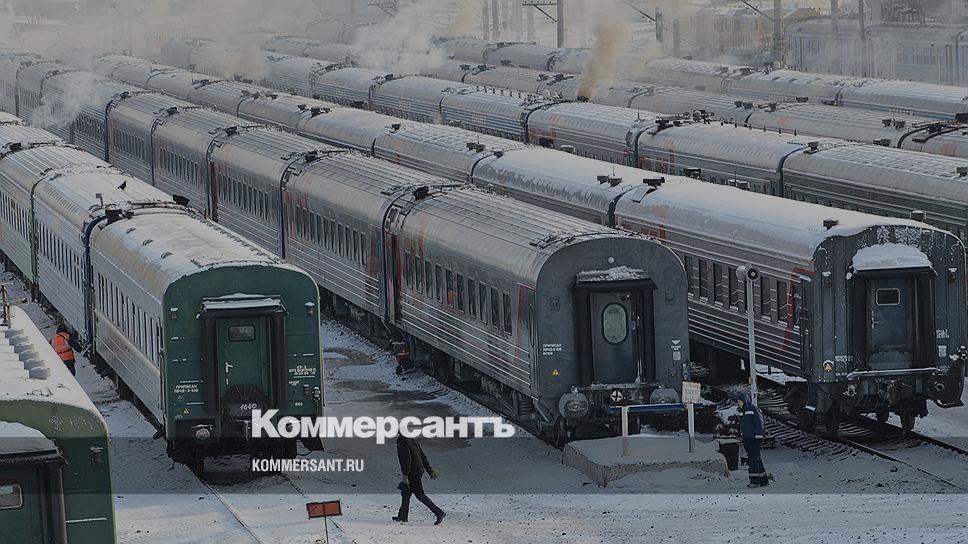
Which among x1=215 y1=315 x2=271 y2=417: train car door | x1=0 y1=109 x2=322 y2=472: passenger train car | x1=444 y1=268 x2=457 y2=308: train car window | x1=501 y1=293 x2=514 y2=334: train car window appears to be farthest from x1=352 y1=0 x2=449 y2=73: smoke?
x1=215 y1=315 x2=271 y2=417: train car door

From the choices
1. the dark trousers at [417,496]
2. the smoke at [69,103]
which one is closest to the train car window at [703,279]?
the dark trousers at [417,496]

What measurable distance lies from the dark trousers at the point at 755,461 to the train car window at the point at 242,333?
6.26m

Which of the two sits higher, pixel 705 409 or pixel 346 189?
pixel 346 189

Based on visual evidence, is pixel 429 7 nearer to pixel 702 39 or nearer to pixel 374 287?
pixel 702 39

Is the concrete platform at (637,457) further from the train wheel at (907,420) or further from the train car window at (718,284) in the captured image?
the train car window at (718,284)

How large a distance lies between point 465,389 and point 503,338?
414 centimetres

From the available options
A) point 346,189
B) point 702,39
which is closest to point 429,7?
point 702,39

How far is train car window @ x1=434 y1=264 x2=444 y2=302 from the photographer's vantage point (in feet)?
96.1

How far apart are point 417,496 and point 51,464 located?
25.3 feet

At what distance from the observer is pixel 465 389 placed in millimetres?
30266

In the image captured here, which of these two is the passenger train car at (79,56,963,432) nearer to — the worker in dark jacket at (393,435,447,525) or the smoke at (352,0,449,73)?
the worker in dark jacket at (393,435,447,525)

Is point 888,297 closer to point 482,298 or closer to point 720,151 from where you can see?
point 482,298

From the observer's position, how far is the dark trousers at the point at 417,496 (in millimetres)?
21031

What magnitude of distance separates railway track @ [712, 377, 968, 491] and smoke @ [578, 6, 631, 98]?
1393 inches
